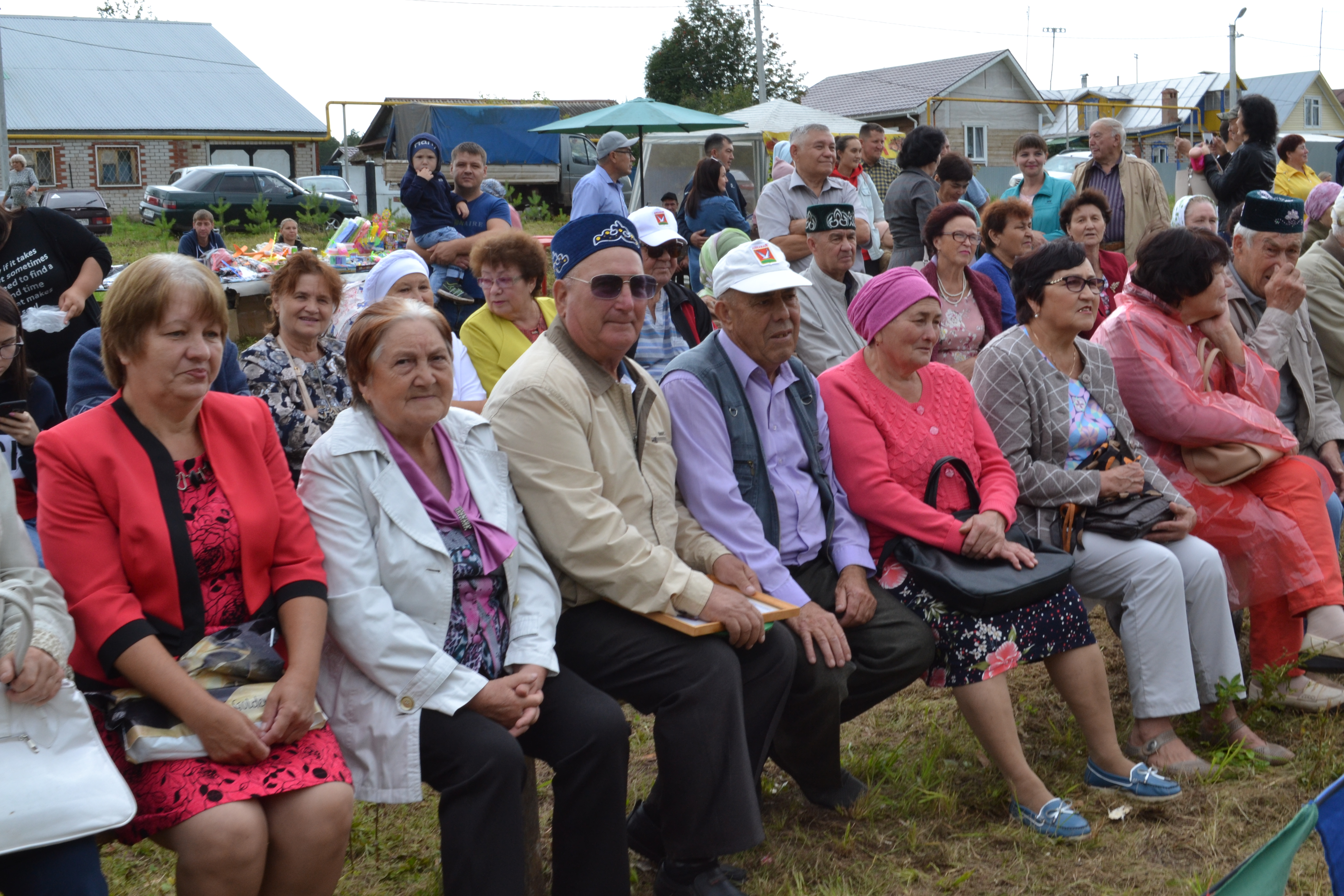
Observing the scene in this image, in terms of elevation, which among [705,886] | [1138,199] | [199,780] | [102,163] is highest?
[102,163]

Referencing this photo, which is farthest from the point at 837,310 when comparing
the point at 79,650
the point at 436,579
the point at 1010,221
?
the point at 79,650

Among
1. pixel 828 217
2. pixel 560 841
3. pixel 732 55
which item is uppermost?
pixel 732 55

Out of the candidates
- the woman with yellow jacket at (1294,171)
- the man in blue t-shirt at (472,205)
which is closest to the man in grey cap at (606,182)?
the man in blue t-shirt at (472,205)

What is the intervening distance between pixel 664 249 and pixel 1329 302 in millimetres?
3077

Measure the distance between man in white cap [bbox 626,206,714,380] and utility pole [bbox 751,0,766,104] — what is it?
24.2 metres

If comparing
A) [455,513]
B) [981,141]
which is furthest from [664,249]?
[981,141]

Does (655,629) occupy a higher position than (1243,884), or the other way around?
(655,629)

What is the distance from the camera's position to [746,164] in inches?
717

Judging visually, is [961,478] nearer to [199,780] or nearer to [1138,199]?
[199,780]

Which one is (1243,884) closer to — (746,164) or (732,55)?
Answer: (746,164)

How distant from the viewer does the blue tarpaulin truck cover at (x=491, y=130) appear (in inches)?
917

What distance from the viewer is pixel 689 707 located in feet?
9.09

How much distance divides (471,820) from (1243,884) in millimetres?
1515

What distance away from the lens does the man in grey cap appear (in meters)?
7.76
